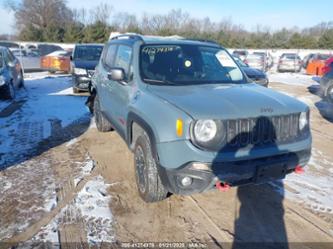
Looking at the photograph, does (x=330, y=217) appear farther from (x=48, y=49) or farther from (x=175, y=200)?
(x=48, y=49)

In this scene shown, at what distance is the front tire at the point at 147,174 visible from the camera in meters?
3.63

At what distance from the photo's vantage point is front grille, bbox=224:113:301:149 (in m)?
3.27

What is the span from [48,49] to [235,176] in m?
25.4

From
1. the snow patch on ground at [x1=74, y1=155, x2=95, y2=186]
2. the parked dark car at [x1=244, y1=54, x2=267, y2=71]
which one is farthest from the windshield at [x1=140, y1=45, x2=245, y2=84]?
the parked dark car at [x1=244, y1=54, x2=267, y2=71]

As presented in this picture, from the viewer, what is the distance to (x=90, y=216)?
3648mm

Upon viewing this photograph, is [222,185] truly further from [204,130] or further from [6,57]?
[6,57]

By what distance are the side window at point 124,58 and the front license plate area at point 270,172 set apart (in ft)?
7.61

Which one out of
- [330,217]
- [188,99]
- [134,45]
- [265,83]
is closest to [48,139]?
[134,45]

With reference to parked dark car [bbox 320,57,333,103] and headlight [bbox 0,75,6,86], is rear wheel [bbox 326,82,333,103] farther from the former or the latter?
headlight [bbox 0,75,6,86]

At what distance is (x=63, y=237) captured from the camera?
3.27 meters

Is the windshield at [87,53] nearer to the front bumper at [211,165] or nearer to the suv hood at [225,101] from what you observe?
the suv hood at [225,101]

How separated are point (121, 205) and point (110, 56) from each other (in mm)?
3063

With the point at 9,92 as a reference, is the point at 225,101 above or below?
above

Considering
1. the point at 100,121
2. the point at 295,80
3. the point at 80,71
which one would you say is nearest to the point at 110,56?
the point at 100,121
